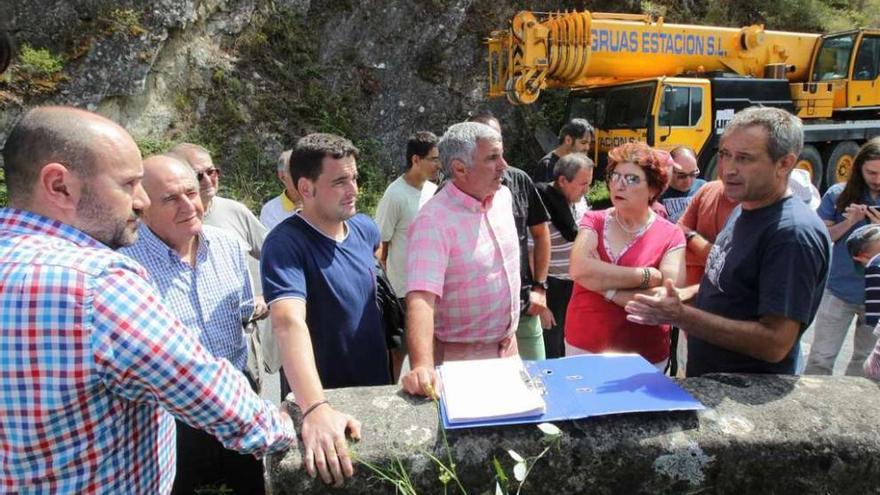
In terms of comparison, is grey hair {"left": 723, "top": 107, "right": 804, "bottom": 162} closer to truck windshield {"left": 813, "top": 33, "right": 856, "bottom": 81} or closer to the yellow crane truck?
the yellow crane truck

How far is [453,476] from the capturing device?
1.37 m

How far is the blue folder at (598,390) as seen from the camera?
1.46m

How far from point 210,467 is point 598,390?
1301mm

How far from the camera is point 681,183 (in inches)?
172

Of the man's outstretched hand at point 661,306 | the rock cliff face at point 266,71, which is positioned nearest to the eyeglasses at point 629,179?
the man's outstretched hand at point 661,306

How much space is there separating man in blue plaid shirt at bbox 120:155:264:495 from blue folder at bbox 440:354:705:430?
0.95 meters

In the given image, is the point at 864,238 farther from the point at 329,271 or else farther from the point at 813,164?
the point at 813,164

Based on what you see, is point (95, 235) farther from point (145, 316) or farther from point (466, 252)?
point (466, 252)

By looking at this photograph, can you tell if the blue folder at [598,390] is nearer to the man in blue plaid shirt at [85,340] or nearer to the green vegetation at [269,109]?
the man in blue plaid shirt at [85,340]

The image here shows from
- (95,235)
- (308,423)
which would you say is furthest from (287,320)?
(95,235)

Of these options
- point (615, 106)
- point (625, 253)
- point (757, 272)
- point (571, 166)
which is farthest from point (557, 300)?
point (615, 106)

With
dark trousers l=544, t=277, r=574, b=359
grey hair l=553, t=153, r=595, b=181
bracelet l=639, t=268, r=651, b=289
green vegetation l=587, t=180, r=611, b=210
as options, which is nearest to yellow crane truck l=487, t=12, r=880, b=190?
green vegetation l=587, t=180, r=611, b=210

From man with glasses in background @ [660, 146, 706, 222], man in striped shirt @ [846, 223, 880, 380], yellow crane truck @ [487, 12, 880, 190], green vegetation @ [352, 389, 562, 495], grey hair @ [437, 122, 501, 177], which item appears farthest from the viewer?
yellow crane truck @ [487, 12, 880, 190]

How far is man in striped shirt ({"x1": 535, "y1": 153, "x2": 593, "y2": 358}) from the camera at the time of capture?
3.91 metres
